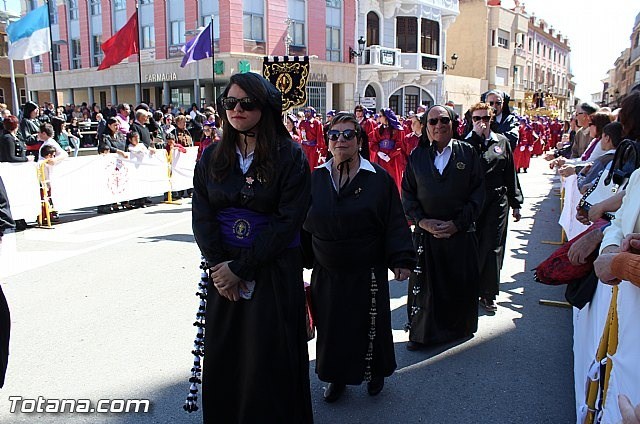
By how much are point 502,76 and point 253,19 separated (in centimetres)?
2955

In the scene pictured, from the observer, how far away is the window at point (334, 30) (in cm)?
3041

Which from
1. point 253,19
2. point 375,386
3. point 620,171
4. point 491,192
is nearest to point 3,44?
point 253,19

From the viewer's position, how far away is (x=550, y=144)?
29906 mm

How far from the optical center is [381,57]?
31641 mm

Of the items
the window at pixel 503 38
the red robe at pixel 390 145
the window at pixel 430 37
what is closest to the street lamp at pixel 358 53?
the window at pixel 430 37

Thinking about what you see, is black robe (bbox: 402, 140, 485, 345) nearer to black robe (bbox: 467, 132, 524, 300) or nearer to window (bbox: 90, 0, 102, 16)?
black robe (bbox: 467, 132, 524, 300)

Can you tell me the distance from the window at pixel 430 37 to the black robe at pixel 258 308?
34.1m

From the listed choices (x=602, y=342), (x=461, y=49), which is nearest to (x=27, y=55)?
(x=602, y=342)

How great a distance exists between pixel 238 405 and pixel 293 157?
132 centimetres

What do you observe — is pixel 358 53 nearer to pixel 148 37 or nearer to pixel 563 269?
pixel 148 37

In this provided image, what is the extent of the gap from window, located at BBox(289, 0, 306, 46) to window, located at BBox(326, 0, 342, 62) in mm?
1680

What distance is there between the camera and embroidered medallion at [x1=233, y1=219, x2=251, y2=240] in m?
2.79

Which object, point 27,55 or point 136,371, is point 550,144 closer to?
point 27,55

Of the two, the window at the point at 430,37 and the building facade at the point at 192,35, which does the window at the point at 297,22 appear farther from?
the window at the point at 430,37
